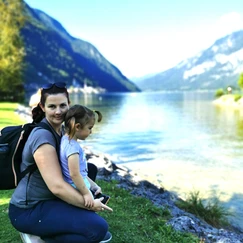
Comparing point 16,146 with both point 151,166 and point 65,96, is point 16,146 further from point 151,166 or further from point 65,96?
point 151,166

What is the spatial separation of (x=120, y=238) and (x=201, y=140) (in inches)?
736

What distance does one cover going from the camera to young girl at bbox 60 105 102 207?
3574 mm

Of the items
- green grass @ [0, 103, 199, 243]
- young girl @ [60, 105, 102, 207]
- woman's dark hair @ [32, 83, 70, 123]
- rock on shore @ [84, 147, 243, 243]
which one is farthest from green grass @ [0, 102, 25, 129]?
young girl @ [60, 105, 102, 207]

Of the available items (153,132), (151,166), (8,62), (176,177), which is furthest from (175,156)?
(8,62)

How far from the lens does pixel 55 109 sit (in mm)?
3830

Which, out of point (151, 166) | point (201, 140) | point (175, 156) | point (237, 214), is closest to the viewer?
point (237, 214)

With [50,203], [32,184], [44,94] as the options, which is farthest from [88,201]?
[44,94]

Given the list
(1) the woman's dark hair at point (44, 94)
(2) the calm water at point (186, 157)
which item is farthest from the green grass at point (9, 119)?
(1) the woman's dark hair at point (44, 94)

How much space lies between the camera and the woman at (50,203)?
3.51 m

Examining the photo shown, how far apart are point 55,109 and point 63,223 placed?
1240 millimetres

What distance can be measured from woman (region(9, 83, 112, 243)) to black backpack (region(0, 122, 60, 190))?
7cm

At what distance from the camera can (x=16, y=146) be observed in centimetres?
364

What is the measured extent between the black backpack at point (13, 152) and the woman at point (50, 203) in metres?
0.07

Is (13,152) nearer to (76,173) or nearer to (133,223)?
(76,173)
